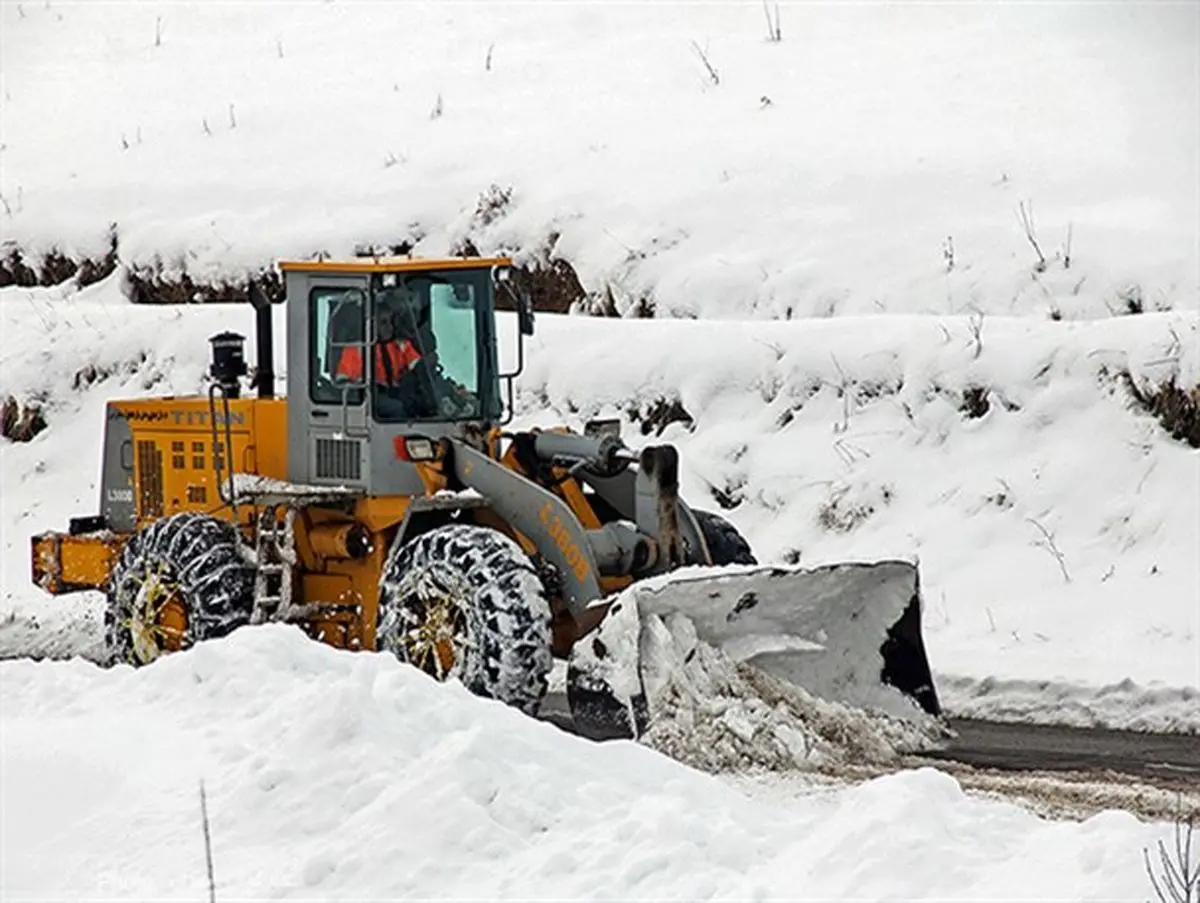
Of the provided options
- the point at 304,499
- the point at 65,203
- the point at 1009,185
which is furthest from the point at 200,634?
the point at 65,203

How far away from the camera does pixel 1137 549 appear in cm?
1547

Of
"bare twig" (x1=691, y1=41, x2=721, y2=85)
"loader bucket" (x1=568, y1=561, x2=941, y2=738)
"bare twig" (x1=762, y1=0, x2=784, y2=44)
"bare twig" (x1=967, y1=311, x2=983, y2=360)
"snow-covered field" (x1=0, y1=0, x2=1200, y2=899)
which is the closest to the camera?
"snow-covered field" (x1=0, y1=0, x2=1200, y2=899)

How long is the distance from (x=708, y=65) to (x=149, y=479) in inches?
456

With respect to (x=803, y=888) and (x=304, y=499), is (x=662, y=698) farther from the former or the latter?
(x=803, y=888)

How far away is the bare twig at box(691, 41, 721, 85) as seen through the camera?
79.7ft

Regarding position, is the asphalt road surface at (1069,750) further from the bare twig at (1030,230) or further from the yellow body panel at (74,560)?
the bare twig at (1030,230)

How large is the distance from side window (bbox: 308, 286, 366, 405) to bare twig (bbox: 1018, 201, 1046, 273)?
24.3ft

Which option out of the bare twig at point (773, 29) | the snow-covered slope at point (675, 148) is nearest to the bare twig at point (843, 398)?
the snow-covered slope at point (675, 148)

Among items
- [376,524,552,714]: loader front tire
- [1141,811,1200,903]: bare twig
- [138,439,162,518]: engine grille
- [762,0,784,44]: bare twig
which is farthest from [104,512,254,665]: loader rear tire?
[762,0,784,44]: bare twig

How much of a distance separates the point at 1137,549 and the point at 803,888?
872cm

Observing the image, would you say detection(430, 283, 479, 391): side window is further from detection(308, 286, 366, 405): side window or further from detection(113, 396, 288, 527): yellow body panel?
detection(113, 396, 288, 527): yellow body panel

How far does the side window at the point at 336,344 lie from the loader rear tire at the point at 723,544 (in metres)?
2.08

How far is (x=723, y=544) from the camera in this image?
1335 centimetres

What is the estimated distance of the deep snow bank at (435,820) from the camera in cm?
737
